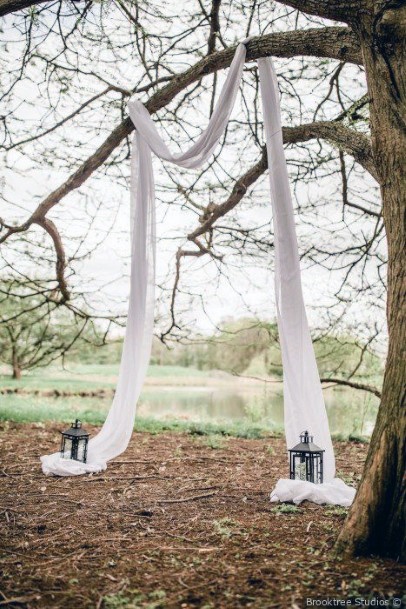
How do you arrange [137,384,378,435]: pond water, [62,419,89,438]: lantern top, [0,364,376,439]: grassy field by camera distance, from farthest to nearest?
1. [137,384,378,435]: pond water
2. [0,364,376,439]: grassy field
3. [62,419,89,438]: lantern top

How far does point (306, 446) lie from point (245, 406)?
716 cm

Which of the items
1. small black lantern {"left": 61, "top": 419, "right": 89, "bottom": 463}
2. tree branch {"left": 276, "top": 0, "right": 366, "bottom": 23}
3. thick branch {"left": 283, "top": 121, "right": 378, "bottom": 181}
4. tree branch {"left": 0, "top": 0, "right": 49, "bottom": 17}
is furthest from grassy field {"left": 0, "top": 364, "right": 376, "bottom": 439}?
tree branch {"left": 276, "top": 0, "right": 366, "bottom": 23}

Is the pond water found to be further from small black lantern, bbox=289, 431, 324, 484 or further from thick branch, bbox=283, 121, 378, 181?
thick branch, bbox=283, 121, 378, 181

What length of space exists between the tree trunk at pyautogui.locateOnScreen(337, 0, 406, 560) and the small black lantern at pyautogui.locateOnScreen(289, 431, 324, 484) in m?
0.98

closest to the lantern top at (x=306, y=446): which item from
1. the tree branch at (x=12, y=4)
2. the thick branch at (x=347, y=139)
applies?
the thick branch at (x=347, y=139)

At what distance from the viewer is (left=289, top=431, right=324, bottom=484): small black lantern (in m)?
3.09

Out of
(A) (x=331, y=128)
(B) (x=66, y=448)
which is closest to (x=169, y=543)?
(B) (x=66, y=448)

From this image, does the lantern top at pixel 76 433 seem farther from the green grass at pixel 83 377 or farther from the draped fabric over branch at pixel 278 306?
the green grass at pixel 83 377

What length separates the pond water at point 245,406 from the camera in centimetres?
834

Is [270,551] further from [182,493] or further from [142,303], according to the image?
[142,303]

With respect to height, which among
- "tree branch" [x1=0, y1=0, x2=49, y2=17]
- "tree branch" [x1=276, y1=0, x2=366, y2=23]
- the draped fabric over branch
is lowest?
the draped fabric over branch

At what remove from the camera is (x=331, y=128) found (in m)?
3.30

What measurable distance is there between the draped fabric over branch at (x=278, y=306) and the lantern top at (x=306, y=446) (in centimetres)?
9

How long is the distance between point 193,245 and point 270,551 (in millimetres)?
3732
